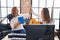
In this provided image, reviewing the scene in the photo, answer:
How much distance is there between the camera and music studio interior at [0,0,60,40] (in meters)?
2.30

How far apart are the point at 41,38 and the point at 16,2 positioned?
3.98 metres

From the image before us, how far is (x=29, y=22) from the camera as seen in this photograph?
409 centimetres

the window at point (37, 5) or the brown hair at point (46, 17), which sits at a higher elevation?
the window at point (37, 5)

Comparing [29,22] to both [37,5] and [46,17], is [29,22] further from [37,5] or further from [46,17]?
[37,5]

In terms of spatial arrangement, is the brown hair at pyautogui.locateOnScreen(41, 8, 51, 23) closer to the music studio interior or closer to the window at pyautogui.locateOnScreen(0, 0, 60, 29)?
the music studio interior

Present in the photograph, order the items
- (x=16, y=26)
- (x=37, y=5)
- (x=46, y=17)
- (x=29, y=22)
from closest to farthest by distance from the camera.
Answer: (x=46, y=17)
(x=16, y=26)
(x=29, y=22)
(x=37, y=5)

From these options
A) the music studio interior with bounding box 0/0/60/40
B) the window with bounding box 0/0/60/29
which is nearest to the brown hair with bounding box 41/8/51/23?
the music studio interior with bounding box 0/0/60/40

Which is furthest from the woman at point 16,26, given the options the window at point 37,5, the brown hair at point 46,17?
the window at point 37,5

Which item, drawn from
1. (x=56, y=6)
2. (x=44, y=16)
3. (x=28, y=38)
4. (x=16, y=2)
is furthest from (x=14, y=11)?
(x=56, y=6)

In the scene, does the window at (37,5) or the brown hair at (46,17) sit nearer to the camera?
the brown hair at (46,17)

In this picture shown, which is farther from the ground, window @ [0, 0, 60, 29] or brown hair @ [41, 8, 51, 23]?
window @ [0, 0, 60, 29]

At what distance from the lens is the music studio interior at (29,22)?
230 centimetres

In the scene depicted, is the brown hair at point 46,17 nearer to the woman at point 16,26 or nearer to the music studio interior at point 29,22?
the music studio interior at point 29,22

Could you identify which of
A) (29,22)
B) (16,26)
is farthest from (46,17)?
(16,26)
